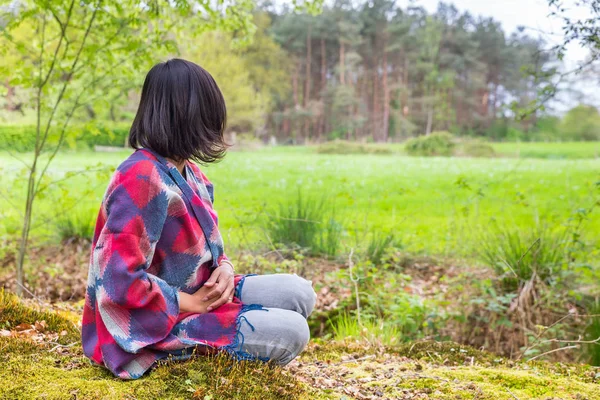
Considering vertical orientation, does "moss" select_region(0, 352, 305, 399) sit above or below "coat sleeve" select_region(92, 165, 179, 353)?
below

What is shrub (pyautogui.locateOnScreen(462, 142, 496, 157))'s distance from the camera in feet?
66.8

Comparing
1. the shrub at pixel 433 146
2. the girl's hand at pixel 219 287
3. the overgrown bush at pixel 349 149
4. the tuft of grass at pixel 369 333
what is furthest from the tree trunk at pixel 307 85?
the girl's hand at pixel 219 287

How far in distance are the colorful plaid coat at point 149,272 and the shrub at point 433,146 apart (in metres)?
19.8

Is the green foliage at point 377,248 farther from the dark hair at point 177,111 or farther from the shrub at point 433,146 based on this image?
the shrub at point 433,146

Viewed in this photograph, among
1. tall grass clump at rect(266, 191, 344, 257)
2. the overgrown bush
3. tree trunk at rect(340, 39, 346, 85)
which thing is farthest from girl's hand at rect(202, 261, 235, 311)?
tree trunk at rect(340, 39, 346, 85)

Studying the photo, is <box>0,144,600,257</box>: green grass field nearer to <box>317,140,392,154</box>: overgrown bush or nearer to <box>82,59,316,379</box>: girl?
<box>82,59,316,379</box>: girl

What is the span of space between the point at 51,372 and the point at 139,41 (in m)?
2.95

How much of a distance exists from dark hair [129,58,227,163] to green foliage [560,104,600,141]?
22477mm

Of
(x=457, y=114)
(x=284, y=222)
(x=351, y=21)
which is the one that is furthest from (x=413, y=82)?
(x=284, y=222)

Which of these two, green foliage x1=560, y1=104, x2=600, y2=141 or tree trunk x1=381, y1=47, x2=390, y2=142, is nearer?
green foliage x1=560, y1=104, x2=600, y2=141

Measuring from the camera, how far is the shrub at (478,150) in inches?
802

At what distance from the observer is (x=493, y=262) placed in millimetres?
4352

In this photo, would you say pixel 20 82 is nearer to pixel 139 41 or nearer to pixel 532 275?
pixel 139 41

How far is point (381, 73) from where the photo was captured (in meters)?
31.3
